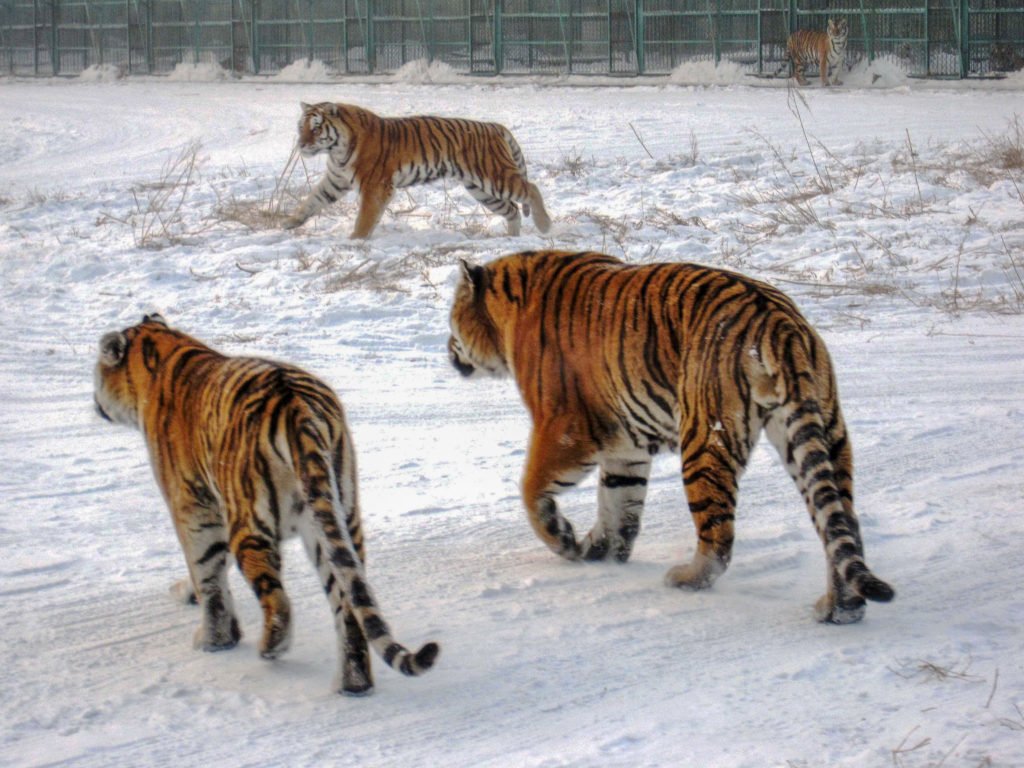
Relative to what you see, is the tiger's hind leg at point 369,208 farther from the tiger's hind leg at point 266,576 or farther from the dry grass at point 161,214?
the tiger's hind leg at point 266,576

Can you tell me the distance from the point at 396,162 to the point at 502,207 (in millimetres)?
1035


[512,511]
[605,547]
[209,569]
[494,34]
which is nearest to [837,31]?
[494,34]

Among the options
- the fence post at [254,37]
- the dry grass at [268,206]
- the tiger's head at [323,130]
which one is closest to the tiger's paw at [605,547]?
the dry grass at [268,206]

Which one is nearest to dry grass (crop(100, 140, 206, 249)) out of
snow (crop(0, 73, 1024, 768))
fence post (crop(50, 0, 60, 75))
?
snow (crop(0, 73, 1024, 768))

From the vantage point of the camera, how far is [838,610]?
15.4 ft

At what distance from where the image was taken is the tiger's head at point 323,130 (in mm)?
12594

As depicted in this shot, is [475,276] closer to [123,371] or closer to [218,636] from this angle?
[123,371]

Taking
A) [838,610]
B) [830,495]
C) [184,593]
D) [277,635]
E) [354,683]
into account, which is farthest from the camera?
[184,593]

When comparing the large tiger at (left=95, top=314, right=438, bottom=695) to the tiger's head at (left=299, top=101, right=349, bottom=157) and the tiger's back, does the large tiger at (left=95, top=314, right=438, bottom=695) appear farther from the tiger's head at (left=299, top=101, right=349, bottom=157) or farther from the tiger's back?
the tiger's back

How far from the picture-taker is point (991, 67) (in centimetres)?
2683

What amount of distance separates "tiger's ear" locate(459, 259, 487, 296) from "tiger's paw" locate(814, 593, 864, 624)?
6.13 ft

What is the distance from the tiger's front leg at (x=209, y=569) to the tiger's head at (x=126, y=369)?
0.59 metres

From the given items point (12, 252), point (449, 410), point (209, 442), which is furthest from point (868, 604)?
point (12, 252)

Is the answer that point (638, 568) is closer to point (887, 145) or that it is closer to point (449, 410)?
point (449, 410)
